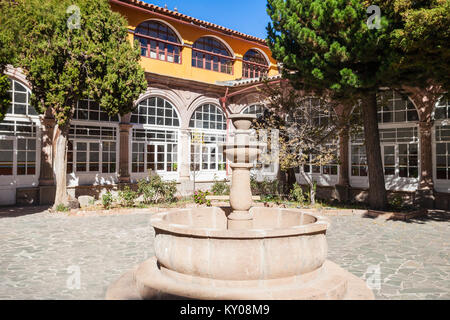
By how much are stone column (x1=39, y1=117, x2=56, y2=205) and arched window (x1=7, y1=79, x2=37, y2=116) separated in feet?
2.44

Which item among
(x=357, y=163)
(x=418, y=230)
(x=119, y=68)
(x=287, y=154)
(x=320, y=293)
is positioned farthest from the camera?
(x=357, y=163)

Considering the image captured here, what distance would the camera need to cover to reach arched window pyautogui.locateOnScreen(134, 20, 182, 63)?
51.9ft

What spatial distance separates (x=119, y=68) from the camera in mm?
10953

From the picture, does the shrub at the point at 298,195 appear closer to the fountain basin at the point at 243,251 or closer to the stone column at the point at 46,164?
the fountain basin at the point at 243,251

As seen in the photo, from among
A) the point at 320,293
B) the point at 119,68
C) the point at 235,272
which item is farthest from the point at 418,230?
the point at 119,68

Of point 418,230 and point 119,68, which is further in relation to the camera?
point 119,68

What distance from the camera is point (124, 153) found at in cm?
1461

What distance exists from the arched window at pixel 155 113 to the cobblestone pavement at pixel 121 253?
6442mm

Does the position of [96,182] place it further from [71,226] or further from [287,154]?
[287,154]

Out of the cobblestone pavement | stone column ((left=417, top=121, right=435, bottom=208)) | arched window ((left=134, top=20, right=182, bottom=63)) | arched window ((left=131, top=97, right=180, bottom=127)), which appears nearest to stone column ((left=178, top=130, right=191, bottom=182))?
arched window ((left=131, top=97, right=180, bottom=127))

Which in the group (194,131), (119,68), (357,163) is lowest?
(357,163)

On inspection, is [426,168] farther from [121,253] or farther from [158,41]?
[158,41]

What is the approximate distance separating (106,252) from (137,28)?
12.3 meters

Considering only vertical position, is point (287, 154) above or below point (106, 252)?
above
